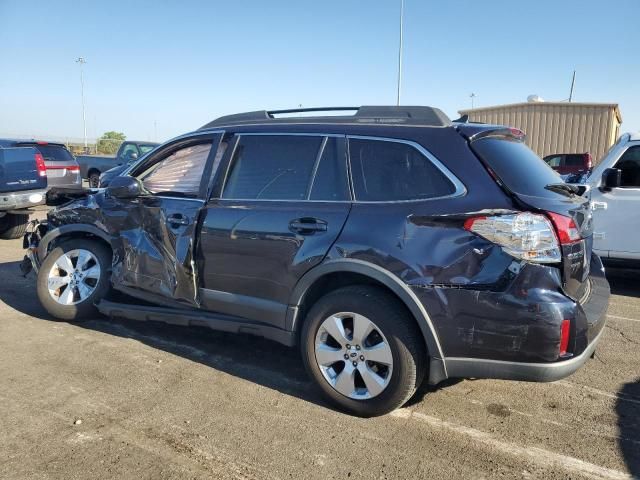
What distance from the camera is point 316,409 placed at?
3336mm

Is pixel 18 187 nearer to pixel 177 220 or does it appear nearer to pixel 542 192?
pixel 177 220

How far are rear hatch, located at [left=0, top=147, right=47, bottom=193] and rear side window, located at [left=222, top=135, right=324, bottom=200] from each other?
6.48 meters

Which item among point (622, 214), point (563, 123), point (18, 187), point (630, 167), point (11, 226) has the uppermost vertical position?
point (563, 123)

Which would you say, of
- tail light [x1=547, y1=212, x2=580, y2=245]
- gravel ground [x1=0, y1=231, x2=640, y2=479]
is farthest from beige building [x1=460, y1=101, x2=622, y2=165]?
tail light [x1=547, y1=212, x2=580, y2=245]

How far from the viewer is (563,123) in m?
24.6

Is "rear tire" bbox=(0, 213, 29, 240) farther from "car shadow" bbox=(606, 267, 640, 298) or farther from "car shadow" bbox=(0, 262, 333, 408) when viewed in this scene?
"car shadow" bbox=(606, 267, 640, 298)

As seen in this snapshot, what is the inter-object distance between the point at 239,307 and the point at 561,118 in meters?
25.0

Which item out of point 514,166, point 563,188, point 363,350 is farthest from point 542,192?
point 363,350

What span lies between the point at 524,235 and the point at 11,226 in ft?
30.4

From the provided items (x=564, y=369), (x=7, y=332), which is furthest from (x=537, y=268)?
(x=7, y=332)

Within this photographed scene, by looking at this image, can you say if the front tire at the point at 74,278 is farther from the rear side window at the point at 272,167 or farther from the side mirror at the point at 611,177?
the side mirror at the point at 611,177

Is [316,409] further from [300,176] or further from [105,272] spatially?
[105,272]

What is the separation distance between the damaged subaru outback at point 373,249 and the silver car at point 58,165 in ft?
31.3

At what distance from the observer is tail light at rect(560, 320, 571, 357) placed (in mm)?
2734
